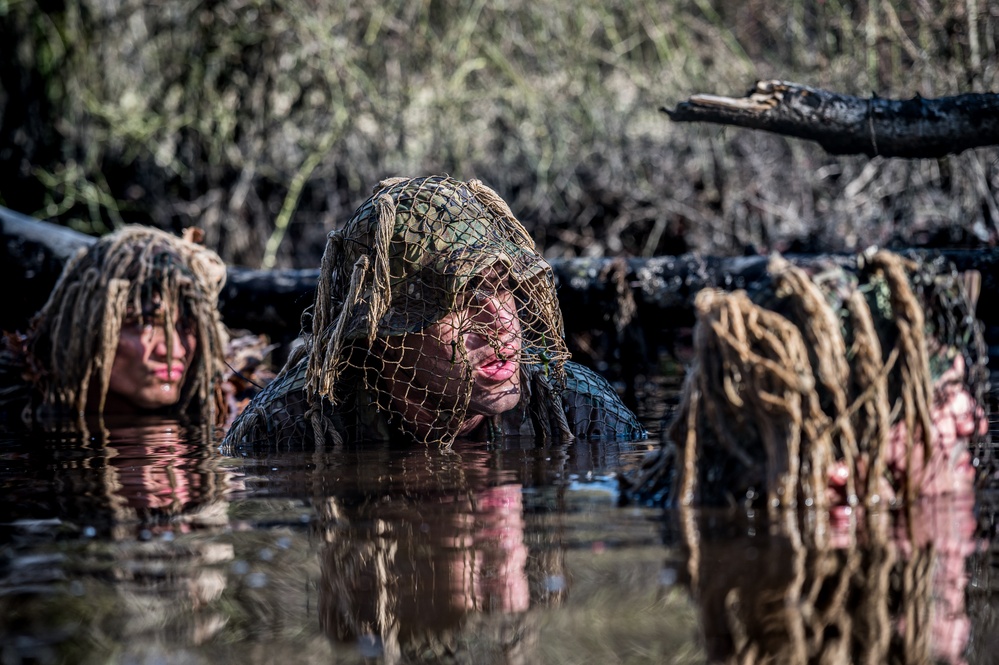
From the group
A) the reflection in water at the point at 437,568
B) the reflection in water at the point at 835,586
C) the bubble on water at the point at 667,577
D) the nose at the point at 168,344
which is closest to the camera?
the reflection in water at the point at 835,586

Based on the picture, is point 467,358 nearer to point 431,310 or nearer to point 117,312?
point 431,310

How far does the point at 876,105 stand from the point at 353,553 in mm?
3338

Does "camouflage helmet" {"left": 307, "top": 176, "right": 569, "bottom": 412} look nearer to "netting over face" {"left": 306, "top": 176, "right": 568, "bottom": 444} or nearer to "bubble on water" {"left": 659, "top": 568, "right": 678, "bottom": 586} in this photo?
"netting over face" {"left": 306, "top": 176, "right": 568, "bottom": 444}

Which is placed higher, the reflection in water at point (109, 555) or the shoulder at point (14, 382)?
the shoulder at point (14, 382)

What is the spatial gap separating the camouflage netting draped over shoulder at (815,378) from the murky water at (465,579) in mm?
171

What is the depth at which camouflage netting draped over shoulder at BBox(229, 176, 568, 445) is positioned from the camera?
4473mm

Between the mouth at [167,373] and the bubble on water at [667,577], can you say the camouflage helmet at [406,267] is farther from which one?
the mouth at [167,373]

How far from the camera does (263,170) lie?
1298 cm

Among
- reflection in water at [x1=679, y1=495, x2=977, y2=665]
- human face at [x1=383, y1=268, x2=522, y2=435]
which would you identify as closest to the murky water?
reflection in water at [x1=679, y1=495, x2=977, y2=665]

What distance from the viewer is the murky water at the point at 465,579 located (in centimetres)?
231

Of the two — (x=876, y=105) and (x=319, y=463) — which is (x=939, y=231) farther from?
(x=319, y=463)

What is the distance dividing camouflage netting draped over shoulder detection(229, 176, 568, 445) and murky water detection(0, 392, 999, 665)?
70cm

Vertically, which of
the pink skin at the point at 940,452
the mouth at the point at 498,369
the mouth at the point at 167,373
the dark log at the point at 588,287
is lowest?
the pink skin at the point at 940,452

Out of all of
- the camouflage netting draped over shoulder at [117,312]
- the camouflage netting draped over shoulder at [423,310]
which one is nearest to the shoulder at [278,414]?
the camouflage netting draped over shoulder at [423,310]
